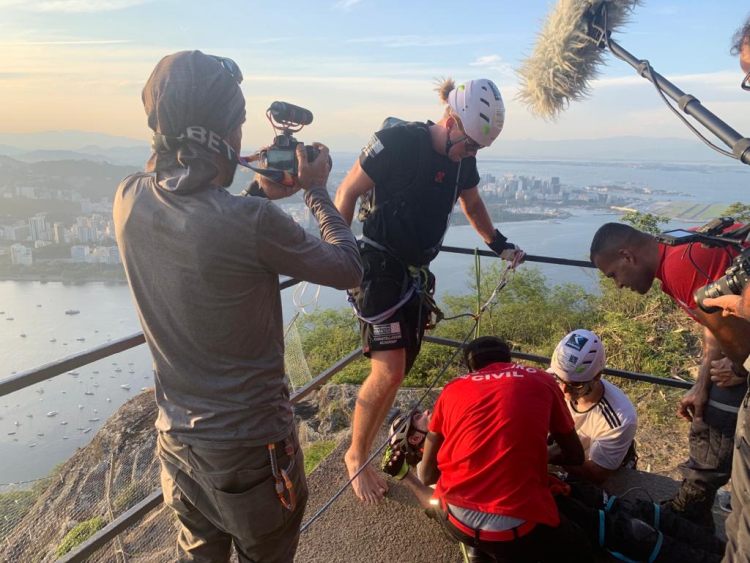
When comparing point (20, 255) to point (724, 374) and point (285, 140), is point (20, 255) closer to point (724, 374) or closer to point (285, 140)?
point (285, 140)

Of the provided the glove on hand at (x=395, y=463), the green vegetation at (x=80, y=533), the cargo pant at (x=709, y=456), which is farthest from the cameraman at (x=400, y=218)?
the green vegetation at (x=80, y=533)

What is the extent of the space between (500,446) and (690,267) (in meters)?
1.06

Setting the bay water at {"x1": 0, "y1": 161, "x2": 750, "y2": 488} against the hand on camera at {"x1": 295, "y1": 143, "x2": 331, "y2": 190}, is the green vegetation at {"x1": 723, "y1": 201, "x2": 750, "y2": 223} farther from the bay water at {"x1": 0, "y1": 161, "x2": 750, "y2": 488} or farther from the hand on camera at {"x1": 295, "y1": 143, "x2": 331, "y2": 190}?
the hand on camera at {"x1": 295, "y1": 143, "x2": 331, "y2": 190}

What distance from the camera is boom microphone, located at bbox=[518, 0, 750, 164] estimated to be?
2.27m

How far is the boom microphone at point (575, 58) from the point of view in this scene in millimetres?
2269

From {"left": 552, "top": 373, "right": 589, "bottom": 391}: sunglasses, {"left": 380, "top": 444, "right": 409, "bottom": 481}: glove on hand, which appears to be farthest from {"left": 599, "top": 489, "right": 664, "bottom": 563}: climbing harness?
{"left": 380, "top": 444, "right": 409, "bottom": 481}: glove on hand

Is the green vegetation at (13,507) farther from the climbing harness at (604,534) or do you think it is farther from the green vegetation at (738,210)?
the green vegetation at (738,210)

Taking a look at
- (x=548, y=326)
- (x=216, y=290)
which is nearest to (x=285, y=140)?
(x=216, y=290)

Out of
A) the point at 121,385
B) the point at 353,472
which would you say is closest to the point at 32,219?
the point at 121,385

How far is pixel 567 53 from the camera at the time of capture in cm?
262

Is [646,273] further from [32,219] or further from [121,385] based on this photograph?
[32,219]

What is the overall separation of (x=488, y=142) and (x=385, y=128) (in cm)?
57

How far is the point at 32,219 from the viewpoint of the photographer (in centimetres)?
2834

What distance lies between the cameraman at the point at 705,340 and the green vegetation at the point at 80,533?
7967 millimetres
